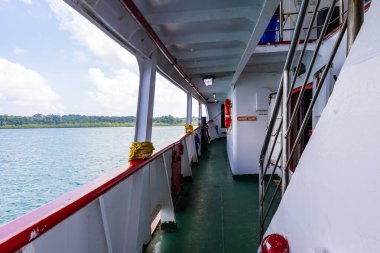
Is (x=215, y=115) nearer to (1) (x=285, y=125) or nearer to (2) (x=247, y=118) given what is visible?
(2) (x=247, y=118)

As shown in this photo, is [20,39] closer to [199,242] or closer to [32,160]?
[32,160]

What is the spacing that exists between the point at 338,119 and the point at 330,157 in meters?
0.13

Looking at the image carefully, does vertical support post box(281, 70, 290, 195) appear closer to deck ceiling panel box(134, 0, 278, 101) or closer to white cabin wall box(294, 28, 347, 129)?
deck ceiling panel box(134, 0, 278, 101)

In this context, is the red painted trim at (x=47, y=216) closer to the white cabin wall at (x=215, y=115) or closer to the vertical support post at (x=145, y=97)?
the vertical support post at (x=145, y=97)

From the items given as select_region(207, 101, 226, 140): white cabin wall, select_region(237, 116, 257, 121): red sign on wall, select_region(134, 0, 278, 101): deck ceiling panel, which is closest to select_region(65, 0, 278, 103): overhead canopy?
select_region(134, 0, 278, 101): deck ceiling panel

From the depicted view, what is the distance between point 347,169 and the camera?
0.72 m

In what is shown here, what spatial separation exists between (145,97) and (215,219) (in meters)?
1.79

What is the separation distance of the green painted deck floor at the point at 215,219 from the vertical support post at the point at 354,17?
2.11m

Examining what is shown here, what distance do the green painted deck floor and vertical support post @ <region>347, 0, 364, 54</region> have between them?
2111 mm

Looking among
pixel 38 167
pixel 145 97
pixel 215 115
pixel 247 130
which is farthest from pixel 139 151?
pixel 215 115

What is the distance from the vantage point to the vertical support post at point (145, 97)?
2.80 metres

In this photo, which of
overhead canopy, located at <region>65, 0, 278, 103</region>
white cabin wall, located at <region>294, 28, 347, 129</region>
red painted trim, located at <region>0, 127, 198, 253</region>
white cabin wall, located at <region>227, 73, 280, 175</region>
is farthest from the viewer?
white cabin wall, located at <region>227, 73, 280, 175</region>

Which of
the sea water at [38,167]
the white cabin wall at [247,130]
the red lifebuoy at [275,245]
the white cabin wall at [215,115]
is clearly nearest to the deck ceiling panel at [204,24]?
the white cabin wall at [247,130]

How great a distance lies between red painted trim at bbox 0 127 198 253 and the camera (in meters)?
0.84
